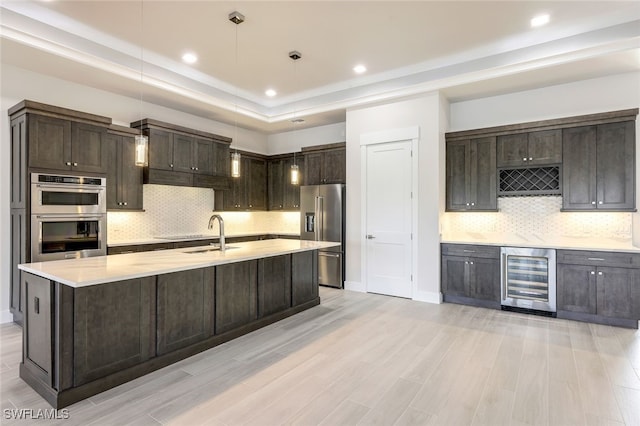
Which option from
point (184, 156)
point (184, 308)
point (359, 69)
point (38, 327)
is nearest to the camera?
point (38, 327)

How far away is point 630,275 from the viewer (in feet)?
12.9

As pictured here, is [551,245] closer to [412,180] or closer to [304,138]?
[412,180]

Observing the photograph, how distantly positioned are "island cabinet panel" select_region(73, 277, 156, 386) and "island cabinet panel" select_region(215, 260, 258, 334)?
703 mm

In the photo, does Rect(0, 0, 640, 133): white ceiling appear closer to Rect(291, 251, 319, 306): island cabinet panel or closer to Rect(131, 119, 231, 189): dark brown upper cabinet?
Rect(131, 119, 231, 189): dark brown upper cabinet

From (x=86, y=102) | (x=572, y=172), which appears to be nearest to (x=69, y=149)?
(x=86, y=102)

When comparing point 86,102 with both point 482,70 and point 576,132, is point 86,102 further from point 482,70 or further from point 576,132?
point 576,132

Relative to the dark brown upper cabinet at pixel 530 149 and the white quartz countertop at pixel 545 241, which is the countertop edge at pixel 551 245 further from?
the dark brown upper cabinet at pixel 530 149

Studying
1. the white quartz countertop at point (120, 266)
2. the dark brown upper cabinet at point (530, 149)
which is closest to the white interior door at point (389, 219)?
the dark brown upper cabinet at point (530, 149)

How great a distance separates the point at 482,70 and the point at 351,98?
2022 mm

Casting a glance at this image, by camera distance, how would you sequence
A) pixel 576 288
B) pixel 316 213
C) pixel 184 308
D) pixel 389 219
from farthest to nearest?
pixel 316 213
pixel 389 219
pixel 576 288
pixel 184 308

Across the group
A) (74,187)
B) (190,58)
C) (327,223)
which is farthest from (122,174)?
(327,223)

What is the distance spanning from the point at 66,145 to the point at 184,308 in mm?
2770

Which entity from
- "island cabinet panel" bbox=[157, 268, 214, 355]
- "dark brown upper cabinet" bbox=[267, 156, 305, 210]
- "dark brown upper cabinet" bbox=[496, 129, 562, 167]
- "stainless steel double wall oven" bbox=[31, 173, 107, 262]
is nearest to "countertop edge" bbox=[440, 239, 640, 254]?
"dark brown upper cabinet" bbox=[496, 129, 562, 167]

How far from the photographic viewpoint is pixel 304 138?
291 inches
